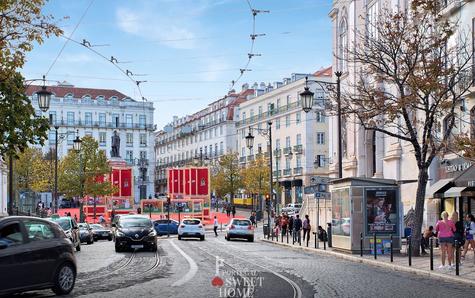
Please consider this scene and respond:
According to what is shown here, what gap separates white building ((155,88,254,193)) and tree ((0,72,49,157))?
87.6 meters

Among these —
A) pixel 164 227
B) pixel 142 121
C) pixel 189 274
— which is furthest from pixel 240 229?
pixel 142 121

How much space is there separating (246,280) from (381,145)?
27.3 meters

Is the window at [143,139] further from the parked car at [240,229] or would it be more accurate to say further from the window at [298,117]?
the parked car at [240,229]

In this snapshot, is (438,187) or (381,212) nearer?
(381,212)

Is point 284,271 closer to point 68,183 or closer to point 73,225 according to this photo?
point 73,225

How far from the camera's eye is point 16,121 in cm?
1669

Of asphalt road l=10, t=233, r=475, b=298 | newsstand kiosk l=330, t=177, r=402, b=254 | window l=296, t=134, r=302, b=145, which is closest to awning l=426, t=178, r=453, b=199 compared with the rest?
newsstand kiosk l=330, t=177, r=402, b=254

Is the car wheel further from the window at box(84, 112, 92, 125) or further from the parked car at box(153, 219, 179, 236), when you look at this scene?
the window at box(84, 112, 92, 125)

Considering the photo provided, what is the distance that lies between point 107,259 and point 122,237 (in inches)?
151

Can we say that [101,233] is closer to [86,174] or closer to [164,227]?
[164,227]

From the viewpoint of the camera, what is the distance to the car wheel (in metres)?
14.0

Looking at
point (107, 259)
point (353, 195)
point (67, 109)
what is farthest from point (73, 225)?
point (67, 109)

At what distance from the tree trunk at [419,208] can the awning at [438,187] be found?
6.62m

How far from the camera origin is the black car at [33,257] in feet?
41.3
